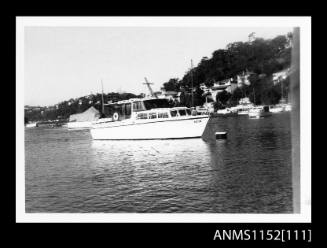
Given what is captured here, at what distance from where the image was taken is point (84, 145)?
5.90 meters

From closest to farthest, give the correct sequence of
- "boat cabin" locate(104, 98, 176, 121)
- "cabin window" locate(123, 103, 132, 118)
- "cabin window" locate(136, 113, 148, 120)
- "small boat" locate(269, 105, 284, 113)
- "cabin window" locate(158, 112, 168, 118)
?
1. "small boat" locate(269, 105, 284, 113)
2. "boat cabin" locate(104, 98, 176, 121)
3. "cabin window" locate(123, 103, 132, 118)
4. "cabin window" locate(158, 112, 168, 118)
5. "cabin window" locate(136, 113, 148, 120)

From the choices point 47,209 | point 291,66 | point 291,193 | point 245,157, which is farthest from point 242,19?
point 47,209

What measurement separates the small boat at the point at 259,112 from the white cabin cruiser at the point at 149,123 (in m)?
0.75

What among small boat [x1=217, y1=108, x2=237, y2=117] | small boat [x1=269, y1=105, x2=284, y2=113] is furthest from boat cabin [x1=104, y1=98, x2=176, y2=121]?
small boat [x1=269, y1=105, x2=284, y2=113]

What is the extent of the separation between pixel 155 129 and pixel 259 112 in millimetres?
2177

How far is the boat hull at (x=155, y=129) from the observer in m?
7.19

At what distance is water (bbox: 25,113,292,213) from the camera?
4.44 metres

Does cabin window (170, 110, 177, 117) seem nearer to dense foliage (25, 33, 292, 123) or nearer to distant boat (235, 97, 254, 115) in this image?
dense foliage (25, 33, 292, 123)

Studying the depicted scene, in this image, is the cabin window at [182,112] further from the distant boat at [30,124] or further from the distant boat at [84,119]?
the distant boat at [30,124]

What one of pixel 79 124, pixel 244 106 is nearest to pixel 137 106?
pixel 79 124

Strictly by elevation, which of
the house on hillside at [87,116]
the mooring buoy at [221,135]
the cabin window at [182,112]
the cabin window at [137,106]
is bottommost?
the mooring buoy at [221,135]

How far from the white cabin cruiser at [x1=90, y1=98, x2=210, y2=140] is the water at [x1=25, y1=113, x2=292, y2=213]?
0.52 meters

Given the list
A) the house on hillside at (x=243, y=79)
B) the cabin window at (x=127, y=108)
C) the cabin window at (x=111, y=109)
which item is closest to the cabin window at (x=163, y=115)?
the cabin window at (x=127, y=108)
